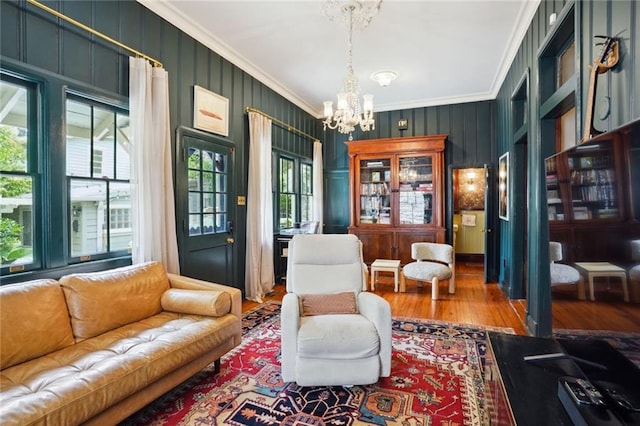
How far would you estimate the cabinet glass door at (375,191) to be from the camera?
19.2ft

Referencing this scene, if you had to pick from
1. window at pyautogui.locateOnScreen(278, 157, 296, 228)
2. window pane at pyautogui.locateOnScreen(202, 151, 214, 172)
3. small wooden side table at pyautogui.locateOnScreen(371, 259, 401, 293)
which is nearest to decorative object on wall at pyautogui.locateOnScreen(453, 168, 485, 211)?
small wooden side table at pyautogui.locateOnScreen(371, 259, 401, 293)

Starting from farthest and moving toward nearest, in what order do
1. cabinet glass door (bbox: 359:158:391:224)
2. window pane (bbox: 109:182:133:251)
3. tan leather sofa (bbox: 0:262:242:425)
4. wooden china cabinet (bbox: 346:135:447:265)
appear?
1. cabinet glass door (bbox: 359:158:391:224)
2. wooden china cabinet (bbox: 346:135:447:265)
3. window pane (bbox: 109:182:133:251)
4. tan leather sofa (bbox: 0:262:242:425)

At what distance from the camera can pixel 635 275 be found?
964 millimetres

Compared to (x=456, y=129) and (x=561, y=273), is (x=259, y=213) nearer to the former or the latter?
(x=561, y=273)

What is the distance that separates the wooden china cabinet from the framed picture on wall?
866mm

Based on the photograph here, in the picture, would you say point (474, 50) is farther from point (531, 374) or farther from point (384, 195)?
point (531, 374)

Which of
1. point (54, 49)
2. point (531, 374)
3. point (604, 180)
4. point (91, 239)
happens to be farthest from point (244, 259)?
point (604, 180)

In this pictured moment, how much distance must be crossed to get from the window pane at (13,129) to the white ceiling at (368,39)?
1.39m

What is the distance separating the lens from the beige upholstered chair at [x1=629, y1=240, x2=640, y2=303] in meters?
0.95

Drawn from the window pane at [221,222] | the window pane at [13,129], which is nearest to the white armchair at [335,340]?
the window pane at [221,222]

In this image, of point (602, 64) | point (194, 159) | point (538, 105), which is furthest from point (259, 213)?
point (602, 64)

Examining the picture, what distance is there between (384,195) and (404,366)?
3752 millimetres

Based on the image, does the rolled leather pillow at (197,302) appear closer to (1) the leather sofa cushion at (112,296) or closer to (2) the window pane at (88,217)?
(1) the leather sofa cushion at (112,296)

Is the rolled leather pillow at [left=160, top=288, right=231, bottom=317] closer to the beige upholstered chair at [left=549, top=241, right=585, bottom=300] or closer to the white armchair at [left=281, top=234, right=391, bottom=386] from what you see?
the white armchair at [left=281, top=234, right=391, bottom=386]
